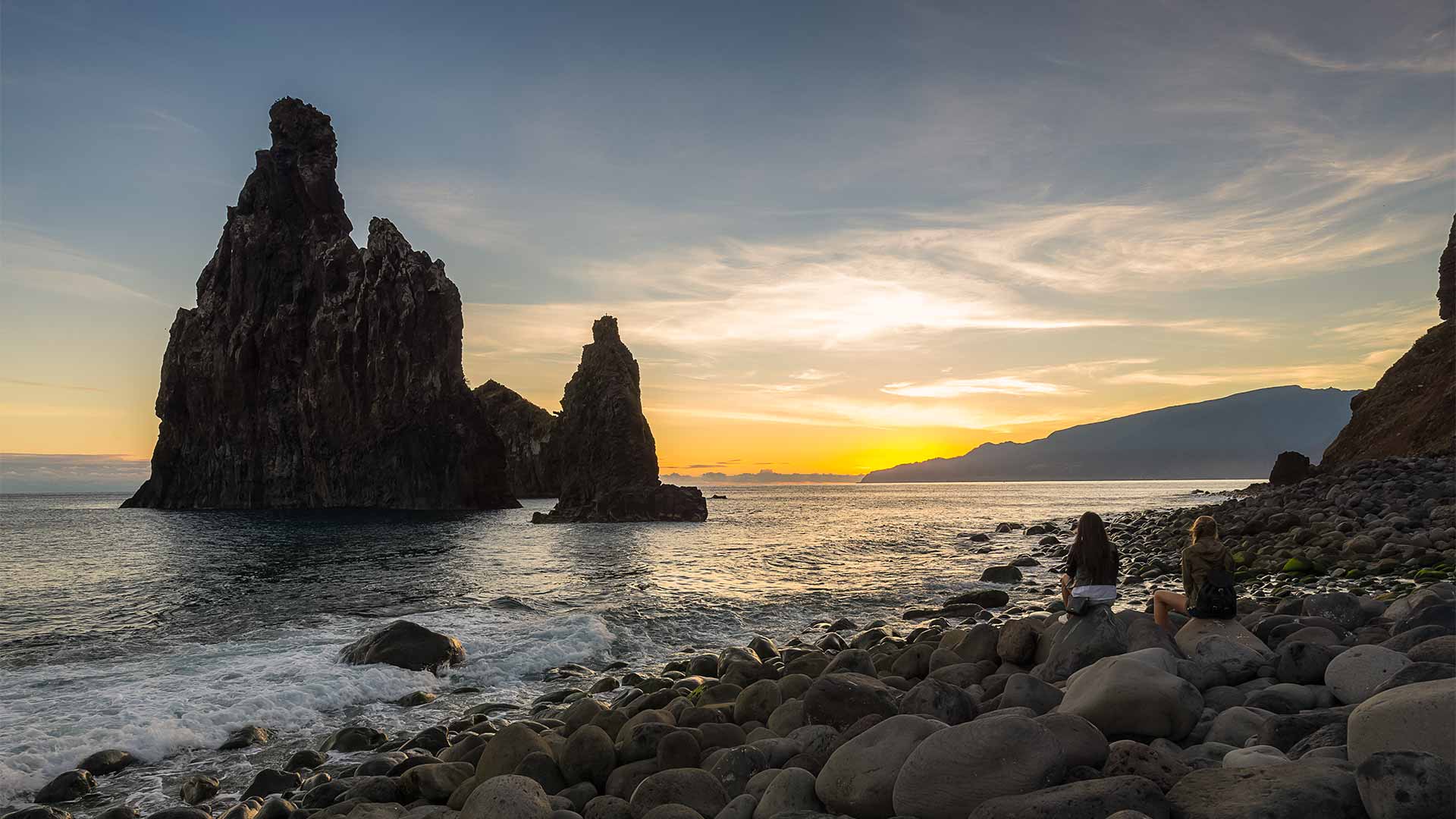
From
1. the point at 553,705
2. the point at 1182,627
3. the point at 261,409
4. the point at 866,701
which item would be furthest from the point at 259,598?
the point at 261,409

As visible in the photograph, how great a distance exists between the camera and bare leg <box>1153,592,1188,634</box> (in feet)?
31.0

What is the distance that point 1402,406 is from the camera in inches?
1909

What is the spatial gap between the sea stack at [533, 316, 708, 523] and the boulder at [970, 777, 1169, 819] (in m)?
66.8

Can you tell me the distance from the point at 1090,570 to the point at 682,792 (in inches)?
217

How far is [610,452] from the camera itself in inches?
3103

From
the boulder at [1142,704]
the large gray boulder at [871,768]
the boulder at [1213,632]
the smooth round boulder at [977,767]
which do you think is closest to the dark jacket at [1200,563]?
the boulder at [1213,632]

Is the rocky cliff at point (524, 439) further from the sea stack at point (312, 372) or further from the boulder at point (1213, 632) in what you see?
the boulder at point (1213, 632)

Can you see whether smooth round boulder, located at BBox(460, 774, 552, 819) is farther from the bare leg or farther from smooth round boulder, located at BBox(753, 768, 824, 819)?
the bare leg

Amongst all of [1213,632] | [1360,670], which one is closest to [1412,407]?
[1213,632]

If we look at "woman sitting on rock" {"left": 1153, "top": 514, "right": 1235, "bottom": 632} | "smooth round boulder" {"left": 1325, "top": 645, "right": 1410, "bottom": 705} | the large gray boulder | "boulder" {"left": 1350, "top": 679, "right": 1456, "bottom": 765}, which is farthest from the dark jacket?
the large gray boulder

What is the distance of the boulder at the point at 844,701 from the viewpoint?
743 cm

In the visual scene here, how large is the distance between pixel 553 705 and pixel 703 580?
15.3 metres

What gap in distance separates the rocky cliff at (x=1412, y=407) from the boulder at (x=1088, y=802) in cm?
4814

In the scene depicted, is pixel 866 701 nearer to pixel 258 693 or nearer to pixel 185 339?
pixel 258 693
